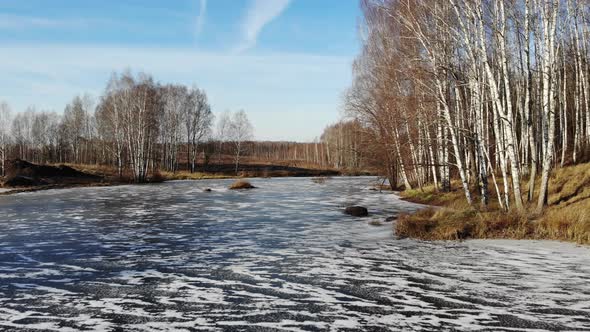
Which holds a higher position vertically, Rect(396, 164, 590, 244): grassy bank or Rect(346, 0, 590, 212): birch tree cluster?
Rect(346, 0, 590, 212): birch tree cluster

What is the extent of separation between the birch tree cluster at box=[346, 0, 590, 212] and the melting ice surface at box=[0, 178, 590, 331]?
Answer: 13.5ft

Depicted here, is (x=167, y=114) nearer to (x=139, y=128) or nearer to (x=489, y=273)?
(x=139, y=128)

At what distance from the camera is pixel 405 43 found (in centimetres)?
1692

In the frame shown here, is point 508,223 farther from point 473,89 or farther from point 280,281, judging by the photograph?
point 280,281

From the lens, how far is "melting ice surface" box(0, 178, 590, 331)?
5109mm

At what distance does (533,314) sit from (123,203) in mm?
19377

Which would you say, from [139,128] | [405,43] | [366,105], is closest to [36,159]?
[139,128]

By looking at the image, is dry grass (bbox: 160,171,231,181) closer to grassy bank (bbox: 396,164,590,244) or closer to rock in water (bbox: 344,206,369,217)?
rock in water (bbox: 344,206,369,217)

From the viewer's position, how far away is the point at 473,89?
12836mm

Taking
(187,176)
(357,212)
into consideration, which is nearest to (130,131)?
(187,176)

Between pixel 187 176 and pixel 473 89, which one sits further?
pixel 187 176

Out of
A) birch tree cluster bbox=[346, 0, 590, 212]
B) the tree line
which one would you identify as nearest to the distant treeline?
the tree line

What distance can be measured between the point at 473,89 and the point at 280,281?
9.03m

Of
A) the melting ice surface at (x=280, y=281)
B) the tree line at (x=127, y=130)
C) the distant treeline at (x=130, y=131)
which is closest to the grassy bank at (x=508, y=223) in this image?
the melting ice surface at (x=280, y=281)
